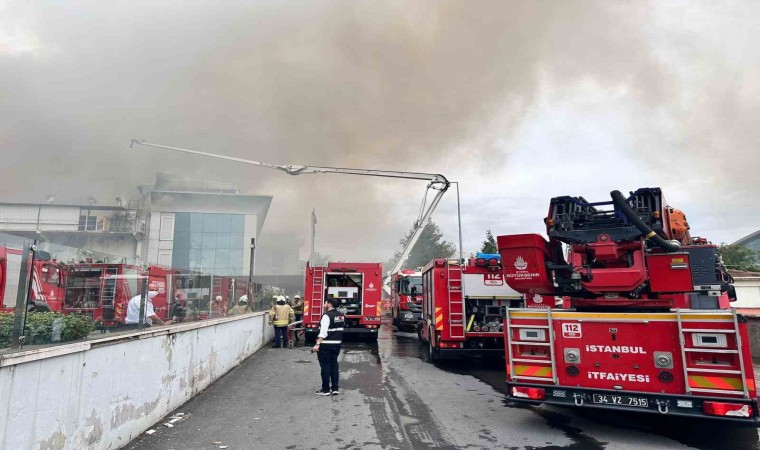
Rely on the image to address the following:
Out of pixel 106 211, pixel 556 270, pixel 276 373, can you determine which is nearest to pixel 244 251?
pixel 106 211

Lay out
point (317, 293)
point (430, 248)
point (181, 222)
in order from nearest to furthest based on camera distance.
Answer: point (317, 293) → point (181, 222) → point (430, 248)

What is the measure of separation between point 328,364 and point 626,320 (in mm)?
4229

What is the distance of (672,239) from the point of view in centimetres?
568

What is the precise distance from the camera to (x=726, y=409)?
4.19 m

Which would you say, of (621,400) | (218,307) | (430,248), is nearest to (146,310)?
(218,307)

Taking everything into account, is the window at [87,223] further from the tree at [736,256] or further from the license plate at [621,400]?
the tree at [736,256]

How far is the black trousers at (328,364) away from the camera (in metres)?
6.66

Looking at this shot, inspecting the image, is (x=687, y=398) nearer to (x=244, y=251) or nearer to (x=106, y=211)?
(x=106, y=211)

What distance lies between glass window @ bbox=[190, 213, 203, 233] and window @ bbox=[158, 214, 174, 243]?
134cm

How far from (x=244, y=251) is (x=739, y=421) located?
31178 millimetres

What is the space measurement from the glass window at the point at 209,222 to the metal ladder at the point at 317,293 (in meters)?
20.9

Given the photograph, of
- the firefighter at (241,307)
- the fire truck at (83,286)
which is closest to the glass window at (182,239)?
the firefighter at (241,307)

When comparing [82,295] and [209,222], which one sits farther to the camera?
[209,222]

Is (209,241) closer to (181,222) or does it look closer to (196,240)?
(196,240)
